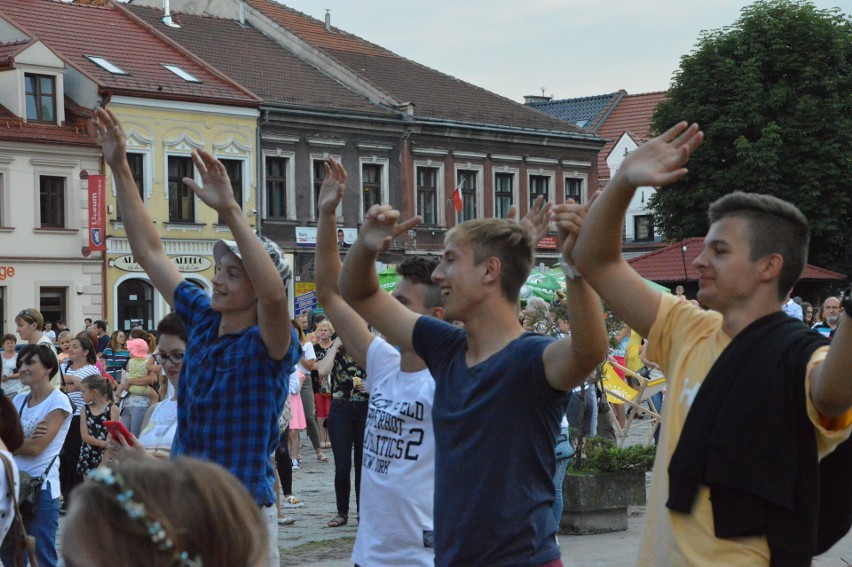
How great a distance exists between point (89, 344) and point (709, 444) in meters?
12.3

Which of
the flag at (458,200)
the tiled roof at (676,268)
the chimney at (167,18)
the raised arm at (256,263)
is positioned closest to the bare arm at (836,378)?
the raised arm at (256,263)

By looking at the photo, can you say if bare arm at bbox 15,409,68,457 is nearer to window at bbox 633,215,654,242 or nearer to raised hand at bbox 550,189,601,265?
raised hand at bbox 550,189,601,265

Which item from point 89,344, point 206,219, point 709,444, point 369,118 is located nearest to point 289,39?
point 369,118

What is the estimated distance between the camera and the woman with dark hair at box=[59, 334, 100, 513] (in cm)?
1356

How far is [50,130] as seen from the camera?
123 feet

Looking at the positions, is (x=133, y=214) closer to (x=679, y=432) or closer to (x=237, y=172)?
(x=679, y=432)

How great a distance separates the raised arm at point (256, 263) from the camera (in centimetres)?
485

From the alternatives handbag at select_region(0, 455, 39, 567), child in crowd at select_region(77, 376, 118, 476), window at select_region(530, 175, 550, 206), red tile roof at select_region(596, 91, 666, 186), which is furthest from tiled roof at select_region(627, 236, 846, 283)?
handbag at select_region(0, 455, 39, 567)

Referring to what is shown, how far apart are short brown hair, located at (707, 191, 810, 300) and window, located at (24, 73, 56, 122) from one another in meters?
35.3

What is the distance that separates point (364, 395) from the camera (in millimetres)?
12180

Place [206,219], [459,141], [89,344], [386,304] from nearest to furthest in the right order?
[386,304] → [89,344] → [206,219] → [459,141]

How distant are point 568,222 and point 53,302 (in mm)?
35074

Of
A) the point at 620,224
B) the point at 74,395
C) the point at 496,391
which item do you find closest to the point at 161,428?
the point at 496,391

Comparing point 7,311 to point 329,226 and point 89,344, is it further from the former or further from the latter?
point 329,226
